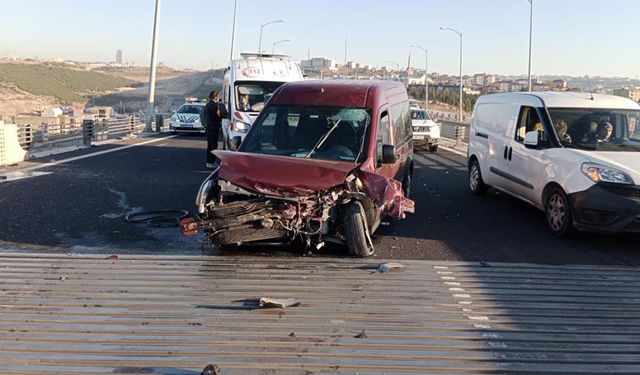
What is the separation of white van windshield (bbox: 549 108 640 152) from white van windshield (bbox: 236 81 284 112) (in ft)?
32.3

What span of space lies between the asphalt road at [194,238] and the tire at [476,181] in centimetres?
20

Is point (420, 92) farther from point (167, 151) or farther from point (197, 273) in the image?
point (197, 273)

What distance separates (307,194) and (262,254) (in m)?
0.89

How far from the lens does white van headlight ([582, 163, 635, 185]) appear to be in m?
7.69

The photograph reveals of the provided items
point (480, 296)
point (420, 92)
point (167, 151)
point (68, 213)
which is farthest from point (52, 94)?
point (480, 296)

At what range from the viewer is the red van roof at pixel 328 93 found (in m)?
8.30

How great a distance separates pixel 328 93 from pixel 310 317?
4.11 meters

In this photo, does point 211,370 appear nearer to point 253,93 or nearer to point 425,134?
point 253,93

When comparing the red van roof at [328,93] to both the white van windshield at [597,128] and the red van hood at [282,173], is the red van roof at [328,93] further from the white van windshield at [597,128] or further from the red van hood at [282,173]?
the white van windshield at [597,128]

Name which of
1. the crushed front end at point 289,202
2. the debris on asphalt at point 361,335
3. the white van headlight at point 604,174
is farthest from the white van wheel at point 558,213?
the debris on asphalt at point 361,335

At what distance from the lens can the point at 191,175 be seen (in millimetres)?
14438

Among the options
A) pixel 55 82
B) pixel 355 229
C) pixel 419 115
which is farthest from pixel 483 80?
pixel 355 229

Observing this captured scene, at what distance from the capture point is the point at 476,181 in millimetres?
12258

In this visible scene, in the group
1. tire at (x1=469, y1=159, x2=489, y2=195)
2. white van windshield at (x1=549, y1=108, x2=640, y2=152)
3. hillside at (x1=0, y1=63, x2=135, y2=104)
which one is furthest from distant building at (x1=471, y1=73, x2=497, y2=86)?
white van windshield at (x1=549, y1=108, x2=640, y2=152)
